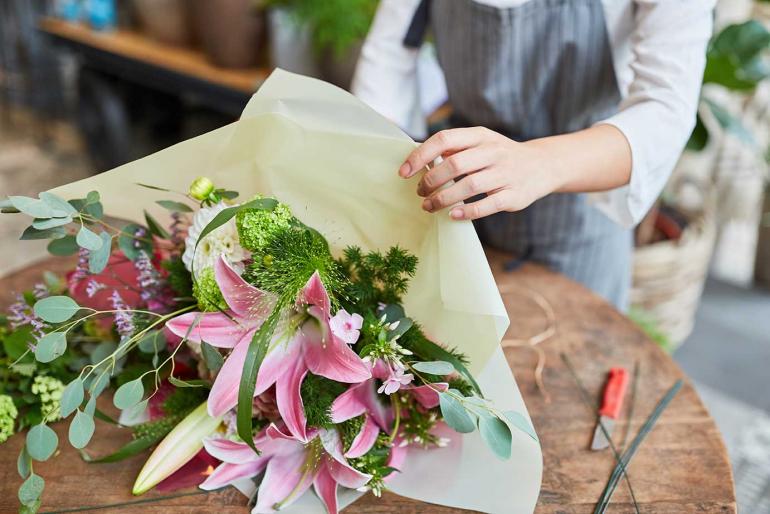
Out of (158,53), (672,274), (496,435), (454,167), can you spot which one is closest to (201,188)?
(454,167)

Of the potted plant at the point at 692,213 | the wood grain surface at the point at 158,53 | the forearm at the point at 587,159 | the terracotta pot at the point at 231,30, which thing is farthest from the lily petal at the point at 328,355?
the terracotta pot at the point at 231,30

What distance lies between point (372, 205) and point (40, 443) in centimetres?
41

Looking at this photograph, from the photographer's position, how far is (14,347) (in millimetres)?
849

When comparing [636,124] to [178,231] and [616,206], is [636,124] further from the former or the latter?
[178,231]

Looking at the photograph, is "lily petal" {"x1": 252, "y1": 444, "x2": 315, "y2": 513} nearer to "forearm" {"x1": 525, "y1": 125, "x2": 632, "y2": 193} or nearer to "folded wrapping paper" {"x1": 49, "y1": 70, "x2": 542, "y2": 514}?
"folded wrapping paper" {"x1": 49, "y1": 70, "x2": 542, "y2": 514}

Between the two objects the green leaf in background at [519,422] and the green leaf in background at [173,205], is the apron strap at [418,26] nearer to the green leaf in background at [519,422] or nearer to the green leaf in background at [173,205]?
the green leaf in background at [173,205]

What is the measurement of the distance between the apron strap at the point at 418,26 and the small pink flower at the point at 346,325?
2.43 feet

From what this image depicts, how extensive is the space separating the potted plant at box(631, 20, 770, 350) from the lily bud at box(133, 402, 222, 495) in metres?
1.45

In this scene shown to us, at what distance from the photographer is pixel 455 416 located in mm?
675

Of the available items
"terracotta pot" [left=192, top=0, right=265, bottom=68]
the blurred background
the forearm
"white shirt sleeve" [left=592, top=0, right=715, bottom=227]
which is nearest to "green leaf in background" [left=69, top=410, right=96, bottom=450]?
the forearm

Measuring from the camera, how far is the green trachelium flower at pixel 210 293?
0.71m

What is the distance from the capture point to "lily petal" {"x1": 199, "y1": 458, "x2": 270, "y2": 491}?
0.76 metres

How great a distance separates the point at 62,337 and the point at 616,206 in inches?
29.4

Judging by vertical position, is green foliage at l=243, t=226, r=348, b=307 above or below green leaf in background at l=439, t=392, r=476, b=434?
above
